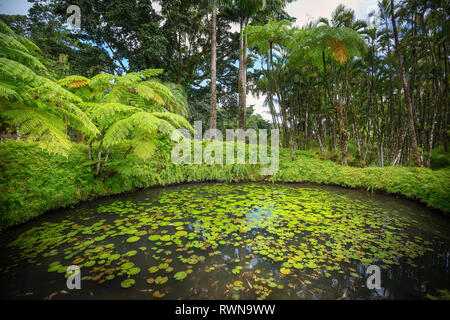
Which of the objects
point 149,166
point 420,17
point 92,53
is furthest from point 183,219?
point 92,53

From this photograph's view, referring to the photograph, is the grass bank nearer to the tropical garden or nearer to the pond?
the tropical garden

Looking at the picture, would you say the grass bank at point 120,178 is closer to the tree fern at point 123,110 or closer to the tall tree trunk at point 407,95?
the tree fern at point 123,110

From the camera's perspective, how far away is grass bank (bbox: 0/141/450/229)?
9.26ft

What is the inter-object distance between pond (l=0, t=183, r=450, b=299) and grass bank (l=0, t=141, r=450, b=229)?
0.33 m

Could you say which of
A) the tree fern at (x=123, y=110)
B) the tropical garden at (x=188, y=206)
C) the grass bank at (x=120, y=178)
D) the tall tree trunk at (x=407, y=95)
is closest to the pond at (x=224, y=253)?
the tropical garden at (x=188, y=206)

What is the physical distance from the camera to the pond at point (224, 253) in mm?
1618

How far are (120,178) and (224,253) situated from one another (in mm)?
3746

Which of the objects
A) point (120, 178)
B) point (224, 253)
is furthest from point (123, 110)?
point (224, 253)

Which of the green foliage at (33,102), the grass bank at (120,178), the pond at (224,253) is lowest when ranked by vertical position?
the pond at (224,253)

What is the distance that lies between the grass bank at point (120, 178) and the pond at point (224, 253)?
0.33m

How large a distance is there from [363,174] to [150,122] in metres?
6.93

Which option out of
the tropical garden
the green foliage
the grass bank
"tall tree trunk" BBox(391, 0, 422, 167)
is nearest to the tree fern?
the tropical garden

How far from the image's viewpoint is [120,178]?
15.1 feet

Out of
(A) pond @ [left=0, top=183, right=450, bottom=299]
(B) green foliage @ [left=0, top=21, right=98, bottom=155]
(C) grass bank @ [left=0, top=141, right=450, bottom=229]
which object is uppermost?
(B) green foliage @ [left=0, top=21, right=98, bottom=155]
